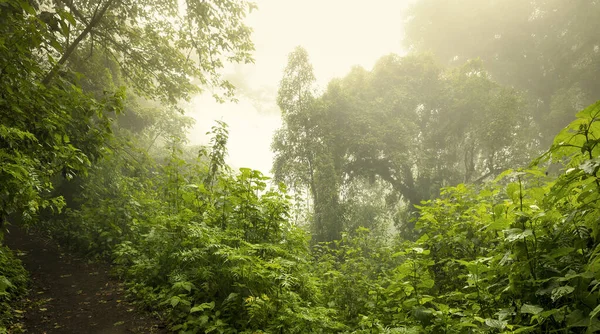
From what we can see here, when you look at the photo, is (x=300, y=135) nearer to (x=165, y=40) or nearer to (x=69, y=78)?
(x=165, y=40)

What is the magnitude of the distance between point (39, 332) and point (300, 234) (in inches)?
155

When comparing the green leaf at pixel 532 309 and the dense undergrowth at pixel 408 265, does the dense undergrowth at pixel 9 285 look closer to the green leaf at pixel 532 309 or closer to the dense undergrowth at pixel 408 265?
the dense undergrowth at pixel 408 265

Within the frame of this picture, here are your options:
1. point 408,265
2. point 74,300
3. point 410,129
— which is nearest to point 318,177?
point 410,129

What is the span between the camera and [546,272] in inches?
86.1

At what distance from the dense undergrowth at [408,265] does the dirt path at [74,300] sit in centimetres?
36

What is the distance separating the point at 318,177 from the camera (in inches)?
622

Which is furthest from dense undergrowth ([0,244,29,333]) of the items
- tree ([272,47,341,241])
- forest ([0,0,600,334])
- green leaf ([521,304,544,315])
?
tree ([272,47,341,241])

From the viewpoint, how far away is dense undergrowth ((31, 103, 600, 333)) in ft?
6.51

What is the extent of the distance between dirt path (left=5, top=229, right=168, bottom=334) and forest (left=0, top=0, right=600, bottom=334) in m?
0.17

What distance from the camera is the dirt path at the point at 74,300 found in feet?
13.9

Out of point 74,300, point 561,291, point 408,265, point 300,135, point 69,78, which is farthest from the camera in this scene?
point 300,135

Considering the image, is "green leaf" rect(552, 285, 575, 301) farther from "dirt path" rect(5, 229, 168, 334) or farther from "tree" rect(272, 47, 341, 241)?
"tree" rect(272, 47, 341, 241)

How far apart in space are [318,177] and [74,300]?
1167 centimetres

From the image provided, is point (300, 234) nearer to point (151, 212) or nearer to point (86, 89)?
point (151, 212)
